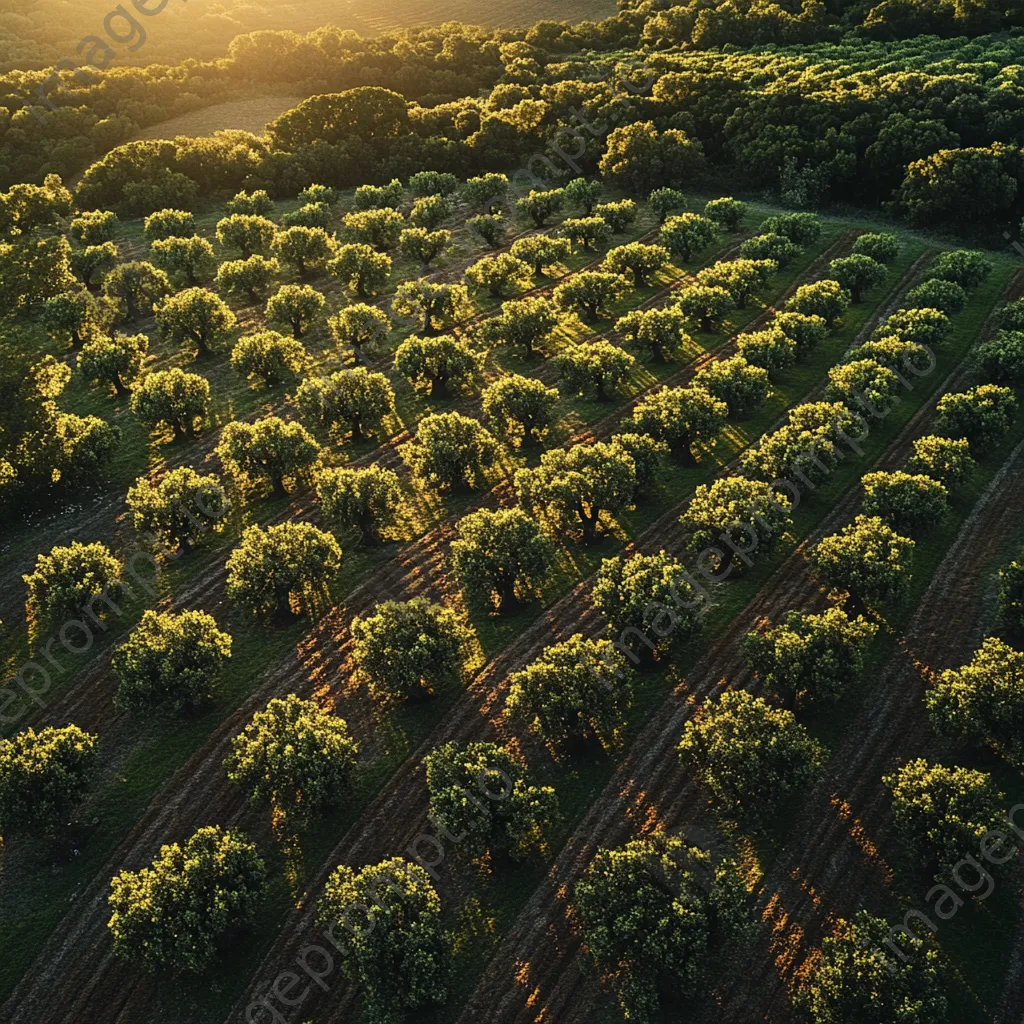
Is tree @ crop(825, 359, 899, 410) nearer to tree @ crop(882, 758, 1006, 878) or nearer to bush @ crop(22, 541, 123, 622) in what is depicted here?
tree @ crop(882, 758, 1006, 878)

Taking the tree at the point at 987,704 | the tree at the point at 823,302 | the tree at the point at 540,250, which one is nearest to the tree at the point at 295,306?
the tree at the point at 540,250

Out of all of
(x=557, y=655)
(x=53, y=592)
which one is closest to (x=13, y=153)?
(x=53, y=592)

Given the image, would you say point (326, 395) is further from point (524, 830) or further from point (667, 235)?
point (667, 235)

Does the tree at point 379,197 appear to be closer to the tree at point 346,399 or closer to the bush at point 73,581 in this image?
the tree at point 346,399

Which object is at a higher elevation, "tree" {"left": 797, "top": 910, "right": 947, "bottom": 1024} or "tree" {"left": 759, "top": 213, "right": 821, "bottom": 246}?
"tree" {"left": 759, "top": 213, "right": 821, "bottom": 246}

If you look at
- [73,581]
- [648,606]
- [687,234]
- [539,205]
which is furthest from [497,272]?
[73,581]

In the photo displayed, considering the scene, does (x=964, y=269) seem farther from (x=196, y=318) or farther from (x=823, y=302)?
(x=196, y=318)

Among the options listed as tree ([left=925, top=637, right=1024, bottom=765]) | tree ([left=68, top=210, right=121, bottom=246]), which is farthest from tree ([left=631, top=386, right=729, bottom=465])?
tree ([left=68, top=210, right=121, bottom=246])
